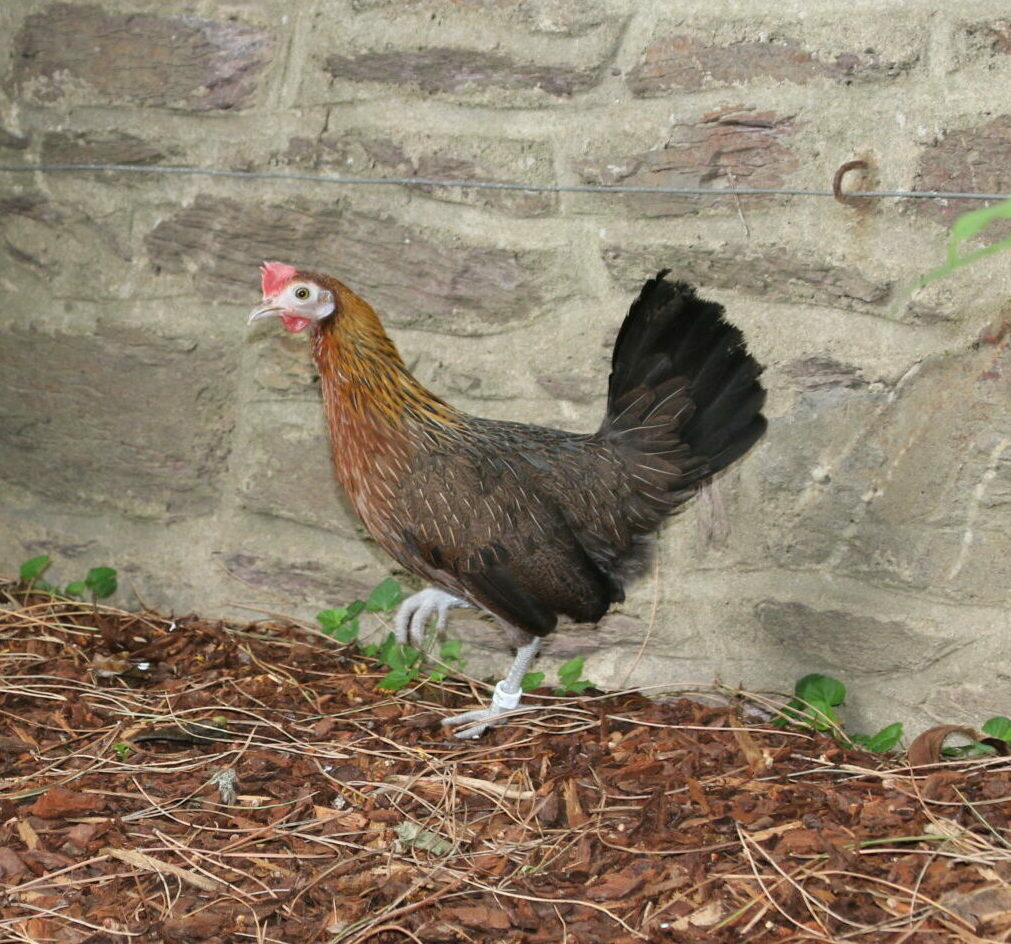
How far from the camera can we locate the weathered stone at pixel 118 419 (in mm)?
3510

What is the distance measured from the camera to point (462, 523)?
2871 mm

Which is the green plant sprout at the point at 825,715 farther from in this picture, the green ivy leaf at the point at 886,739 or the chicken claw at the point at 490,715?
the chicken claw at the point at 490,715

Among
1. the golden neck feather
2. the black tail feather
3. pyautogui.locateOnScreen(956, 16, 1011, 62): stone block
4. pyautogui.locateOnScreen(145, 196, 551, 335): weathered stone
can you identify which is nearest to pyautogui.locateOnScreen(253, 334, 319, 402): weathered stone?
pyautogui.locateOnScreen(145, 196, 551, 335): weathered stone

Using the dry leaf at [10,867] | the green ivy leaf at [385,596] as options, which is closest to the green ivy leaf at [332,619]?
the green ivy leaf at [385,596]

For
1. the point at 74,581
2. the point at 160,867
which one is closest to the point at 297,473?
the point at 74,581

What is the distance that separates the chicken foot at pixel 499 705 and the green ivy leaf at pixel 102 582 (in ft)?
4.17

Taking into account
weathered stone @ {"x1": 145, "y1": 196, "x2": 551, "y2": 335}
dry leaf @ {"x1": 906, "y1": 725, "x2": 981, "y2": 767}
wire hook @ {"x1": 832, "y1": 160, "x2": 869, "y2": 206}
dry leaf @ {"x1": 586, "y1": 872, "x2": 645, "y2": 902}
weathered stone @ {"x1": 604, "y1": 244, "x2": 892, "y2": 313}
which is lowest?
dry leaf @ {"x1": 586, "y1": 872, "x2": 645, "y2": 902}

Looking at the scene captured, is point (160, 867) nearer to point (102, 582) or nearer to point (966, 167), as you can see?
point (102, 582)

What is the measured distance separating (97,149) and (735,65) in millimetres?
1868

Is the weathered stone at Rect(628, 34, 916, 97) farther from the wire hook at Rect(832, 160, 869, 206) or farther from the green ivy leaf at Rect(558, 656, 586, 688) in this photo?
the green ivy leaf at Rect(558, 656, 586, 688)

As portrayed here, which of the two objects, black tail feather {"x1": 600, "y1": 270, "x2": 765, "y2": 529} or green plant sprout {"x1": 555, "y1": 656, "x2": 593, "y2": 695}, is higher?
black tail feather {"x1": 600, "y1": 270, "x2": 765, "y2": 529}

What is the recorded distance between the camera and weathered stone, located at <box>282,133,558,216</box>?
3.04 m

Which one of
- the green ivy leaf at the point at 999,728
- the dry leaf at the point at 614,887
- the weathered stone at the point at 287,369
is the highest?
the weathered stone at the point at 287,369

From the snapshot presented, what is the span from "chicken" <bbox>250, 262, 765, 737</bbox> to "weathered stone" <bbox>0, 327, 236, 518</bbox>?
688mm
